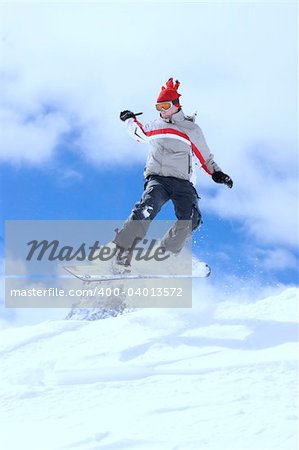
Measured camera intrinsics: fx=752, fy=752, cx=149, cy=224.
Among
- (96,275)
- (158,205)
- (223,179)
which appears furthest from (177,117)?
(96,275)

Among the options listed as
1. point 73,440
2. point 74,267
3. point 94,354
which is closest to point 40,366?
point 94,354

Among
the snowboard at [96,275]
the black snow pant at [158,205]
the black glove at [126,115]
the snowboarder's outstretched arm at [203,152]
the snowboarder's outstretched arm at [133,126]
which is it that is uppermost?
the black glove at [126,115]

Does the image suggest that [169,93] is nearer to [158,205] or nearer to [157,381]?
[158,205]

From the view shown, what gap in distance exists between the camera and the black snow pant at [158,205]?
1004cm

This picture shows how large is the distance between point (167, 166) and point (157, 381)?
2.85 metres

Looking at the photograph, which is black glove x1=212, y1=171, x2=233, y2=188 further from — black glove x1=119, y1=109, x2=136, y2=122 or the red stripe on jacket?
black glove x1=119, y1=109, x2=136, y2=122

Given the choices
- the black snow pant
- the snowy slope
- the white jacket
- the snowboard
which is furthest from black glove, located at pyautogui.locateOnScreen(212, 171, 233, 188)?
the snowy slope

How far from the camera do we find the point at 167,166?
33.0 ft

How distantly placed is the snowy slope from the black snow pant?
1.52 m

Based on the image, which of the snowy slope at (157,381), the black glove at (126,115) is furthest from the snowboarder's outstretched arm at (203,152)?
the snowy slope at (157,381)

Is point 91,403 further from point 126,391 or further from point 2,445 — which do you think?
point 2,445

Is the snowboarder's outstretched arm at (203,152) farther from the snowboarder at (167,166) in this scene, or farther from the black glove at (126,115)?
the black glove at (126,115)

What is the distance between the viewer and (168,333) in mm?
10617

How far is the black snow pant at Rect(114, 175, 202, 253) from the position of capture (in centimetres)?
1004
